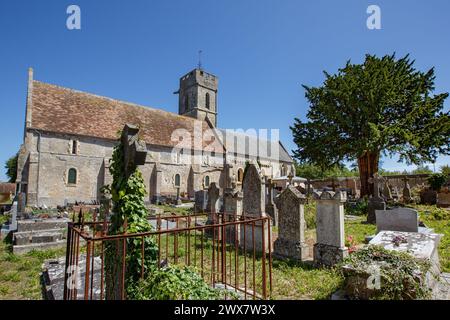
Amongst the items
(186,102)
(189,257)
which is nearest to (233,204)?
(189,257)

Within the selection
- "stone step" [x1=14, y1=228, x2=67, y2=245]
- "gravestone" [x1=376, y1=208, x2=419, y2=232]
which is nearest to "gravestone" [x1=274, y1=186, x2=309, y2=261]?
"gravestone" [x1=376, y1=208, x2=419, y2=232]

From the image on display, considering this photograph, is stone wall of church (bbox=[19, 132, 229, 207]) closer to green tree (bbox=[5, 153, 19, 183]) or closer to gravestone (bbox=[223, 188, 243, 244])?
gravestone (bbox=[223, 188, 243, 244])

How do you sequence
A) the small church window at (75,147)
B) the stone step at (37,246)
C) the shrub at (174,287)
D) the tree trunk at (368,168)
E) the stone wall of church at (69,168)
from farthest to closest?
the small church window at (75,147), the tree trunk at (368,168), the stone wall of church at (69,168), the stone step at (37,246), the shrub at (174,287)

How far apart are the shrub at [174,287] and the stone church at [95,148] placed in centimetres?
902

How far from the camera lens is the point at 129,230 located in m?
3.49

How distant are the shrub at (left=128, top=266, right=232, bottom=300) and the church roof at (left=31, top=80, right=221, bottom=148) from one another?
19196 mm

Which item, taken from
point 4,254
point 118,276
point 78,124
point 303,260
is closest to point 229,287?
point 118,276

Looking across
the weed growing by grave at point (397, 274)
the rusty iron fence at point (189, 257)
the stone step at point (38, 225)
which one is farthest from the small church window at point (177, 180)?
the weed growing by grave at point (397, 274)

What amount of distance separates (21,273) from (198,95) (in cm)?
3265

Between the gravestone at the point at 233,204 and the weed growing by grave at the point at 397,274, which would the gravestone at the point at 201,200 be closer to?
the gravestone at the point at 233,204

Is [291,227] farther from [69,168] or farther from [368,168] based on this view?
[69,168]

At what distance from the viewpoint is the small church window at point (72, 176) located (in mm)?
19891

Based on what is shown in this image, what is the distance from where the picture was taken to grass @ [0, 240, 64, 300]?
4.98m

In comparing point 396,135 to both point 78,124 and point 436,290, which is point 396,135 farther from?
point 78,124
